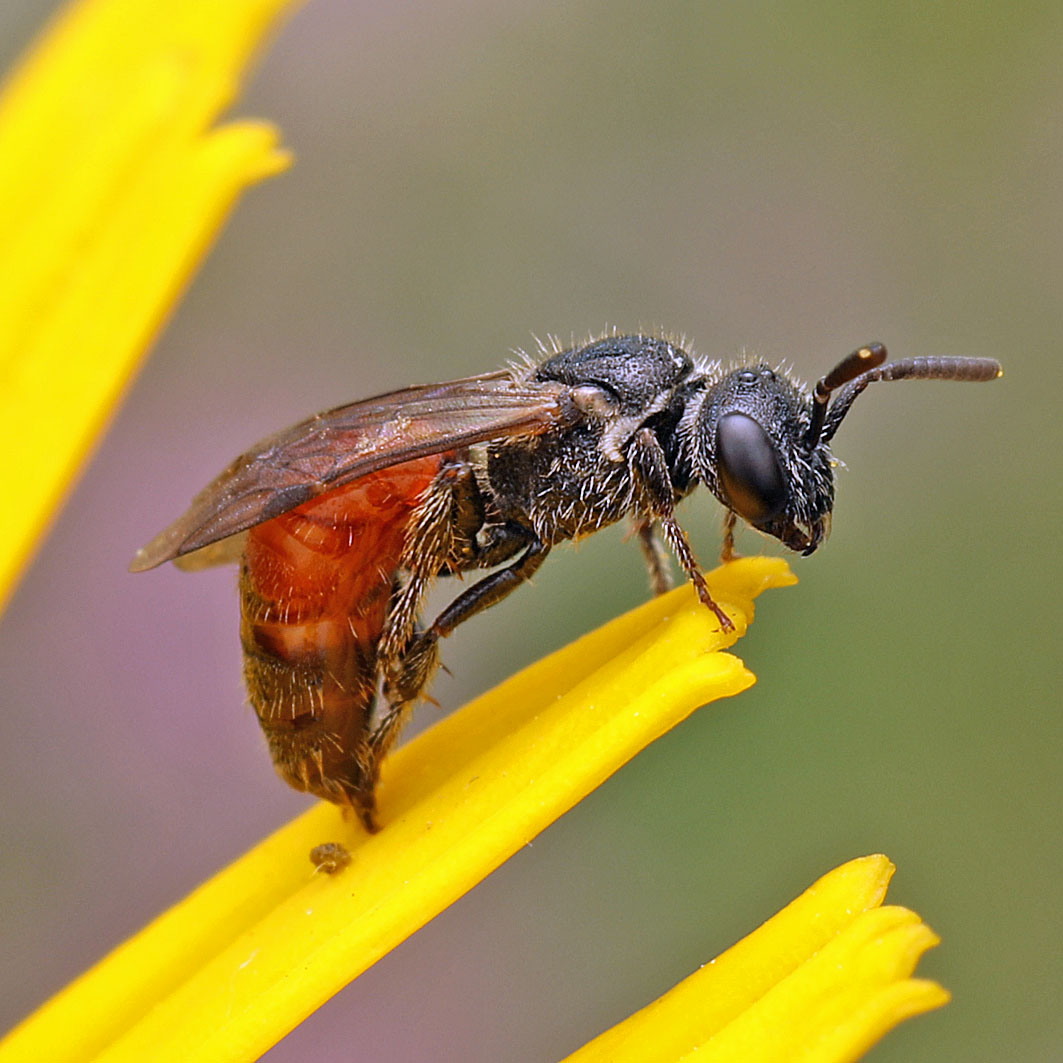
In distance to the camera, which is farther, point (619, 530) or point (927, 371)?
point (619, 530)

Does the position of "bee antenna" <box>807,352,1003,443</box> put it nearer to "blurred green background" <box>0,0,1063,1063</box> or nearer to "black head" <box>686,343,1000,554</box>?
"black head" <box>686,343,1000,554</box>

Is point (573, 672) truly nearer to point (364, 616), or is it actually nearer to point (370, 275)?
point (364, 616)

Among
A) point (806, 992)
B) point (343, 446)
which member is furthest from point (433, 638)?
point (806, 992)

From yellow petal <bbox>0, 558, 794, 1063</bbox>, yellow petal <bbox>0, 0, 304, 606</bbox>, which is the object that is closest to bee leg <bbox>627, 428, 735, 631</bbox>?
yellow petal <bbox>0, 558, 794, 1063</bbox>

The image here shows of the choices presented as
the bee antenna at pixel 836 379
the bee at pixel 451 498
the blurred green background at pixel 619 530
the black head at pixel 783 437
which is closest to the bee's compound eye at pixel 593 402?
the bee at pixel 451 498

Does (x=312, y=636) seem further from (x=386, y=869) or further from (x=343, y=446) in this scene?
(x=386, y=869)
